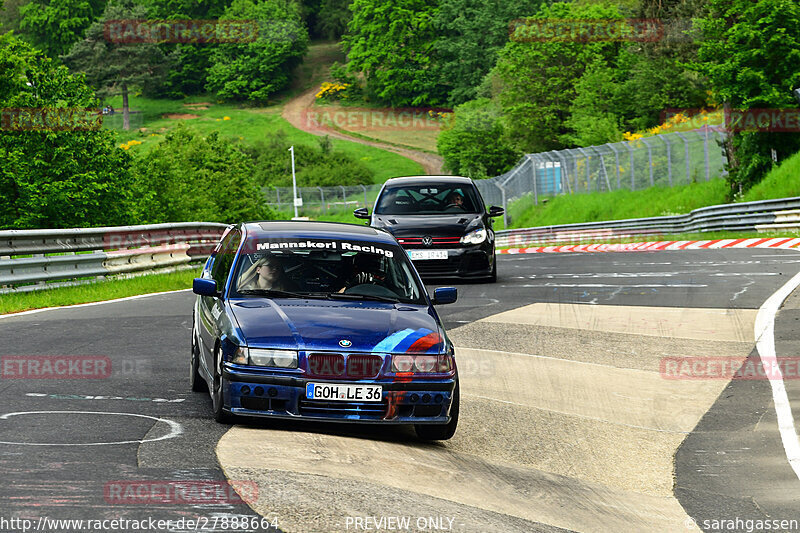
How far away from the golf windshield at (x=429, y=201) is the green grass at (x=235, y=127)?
86.3 m

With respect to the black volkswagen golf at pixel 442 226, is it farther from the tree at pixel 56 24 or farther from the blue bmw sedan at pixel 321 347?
the tree at pixel 56 24

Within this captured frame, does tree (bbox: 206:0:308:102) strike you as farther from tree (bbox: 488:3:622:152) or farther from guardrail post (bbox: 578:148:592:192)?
guardrail post (bbox: 578:148:592:192)

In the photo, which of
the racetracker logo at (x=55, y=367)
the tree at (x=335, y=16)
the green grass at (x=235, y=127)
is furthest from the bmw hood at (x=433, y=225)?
the tree at (x=335, y=16)

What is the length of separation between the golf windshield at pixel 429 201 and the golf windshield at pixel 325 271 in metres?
10.4

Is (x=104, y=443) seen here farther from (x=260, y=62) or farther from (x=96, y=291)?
(x=260, y=62)

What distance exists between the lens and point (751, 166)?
119 ft

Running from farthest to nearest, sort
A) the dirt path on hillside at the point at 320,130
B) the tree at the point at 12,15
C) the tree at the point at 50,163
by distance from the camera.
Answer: the tree at the point at 12,15 → the dirt path on hillside at the point at 320,130 → the tree at the point at 50,163

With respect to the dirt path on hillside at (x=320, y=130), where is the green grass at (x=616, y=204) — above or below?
above

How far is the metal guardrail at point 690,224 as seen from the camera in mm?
28969

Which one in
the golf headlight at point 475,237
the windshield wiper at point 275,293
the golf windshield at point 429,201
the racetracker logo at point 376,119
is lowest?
the racetracker logo at point 376,119

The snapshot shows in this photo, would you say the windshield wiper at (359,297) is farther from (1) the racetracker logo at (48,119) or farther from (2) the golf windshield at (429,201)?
(1) the racetracker logo at (48,119)

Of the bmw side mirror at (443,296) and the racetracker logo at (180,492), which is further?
the bmw side mirror at (443,296)

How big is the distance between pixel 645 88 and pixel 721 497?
60843mm

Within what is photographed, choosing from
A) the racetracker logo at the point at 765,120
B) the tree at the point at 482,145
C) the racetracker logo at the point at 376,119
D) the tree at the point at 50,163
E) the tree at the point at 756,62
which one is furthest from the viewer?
the racetracker logo at the point at 376,119
